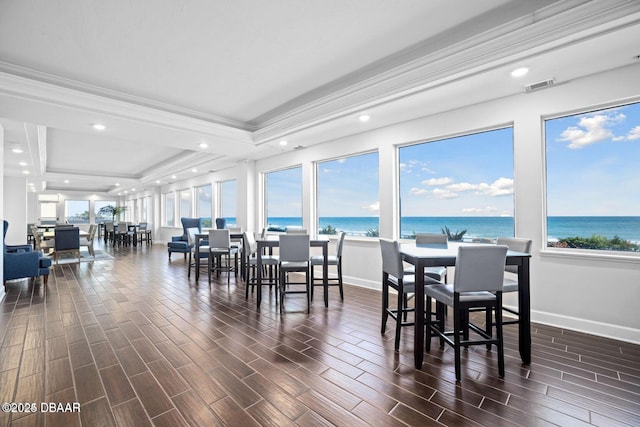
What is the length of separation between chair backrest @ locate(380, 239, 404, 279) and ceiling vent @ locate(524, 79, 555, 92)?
2.27m

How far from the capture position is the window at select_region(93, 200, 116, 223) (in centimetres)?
1783

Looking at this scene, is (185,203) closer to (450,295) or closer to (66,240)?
(66,240)

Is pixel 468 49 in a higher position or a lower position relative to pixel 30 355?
higher

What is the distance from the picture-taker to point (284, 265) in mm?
3617

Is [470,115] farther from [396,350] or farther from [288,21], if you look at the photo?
[396,350]

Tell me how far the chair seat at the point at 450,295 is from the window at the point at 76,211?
2145cm

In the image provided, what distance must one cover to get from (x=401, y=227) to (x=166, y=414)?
12.3 ft

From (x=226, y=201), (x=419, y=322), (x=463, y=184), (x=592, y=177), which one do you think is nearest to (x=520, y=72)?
(x=592, y=177)

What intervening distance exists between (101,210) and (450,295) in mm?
22044

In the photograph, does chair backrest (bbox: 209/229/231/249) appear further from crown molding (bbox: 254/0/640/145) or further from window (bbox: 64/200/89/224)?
window (bbox: 64/200/89/224)

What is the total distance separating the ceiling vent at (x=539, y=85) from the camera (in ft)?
9.50

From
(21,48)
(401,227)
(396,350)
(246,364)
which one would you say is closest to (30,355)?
(246,364)

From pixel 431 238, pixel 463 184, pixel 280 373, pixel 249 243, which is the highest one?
pixel 463 184

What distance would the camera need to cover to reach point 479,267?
206cm
